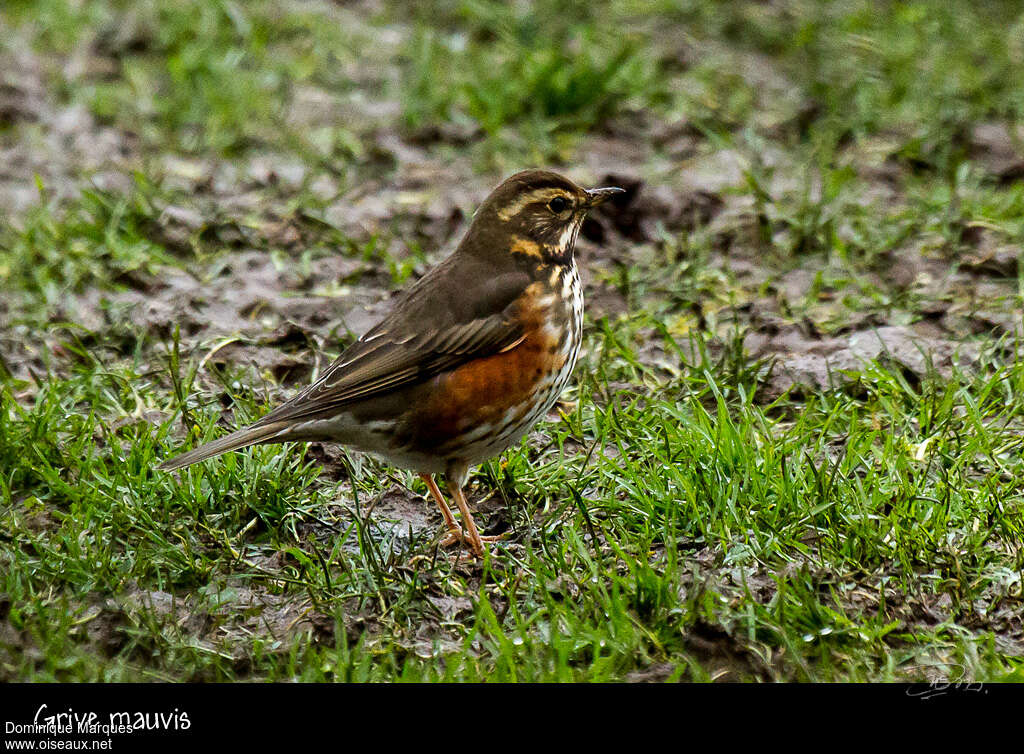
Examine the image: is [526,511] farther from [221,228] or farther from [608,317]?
[221,228]

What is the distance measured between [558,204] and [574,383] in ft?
3.70

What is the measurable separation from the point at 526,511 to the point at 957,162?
169 inches

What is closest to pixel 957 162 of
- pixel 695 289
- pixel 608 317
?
pixel 695 289

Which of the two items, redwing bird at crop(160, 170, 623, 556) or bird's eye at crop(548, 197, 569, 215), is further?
bird's eye at crop(548, 197, 569, 215)

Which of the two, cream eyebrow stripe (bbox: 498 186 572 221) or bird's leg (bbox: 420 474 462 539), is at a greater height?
cream eyebrow stripe (bbox: 498 186 572 221)

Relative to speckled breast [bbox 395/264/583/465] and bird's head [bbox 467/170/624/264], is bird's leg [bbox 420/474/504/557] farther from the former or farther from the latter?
bird's head [bbox 467/170/624/264]

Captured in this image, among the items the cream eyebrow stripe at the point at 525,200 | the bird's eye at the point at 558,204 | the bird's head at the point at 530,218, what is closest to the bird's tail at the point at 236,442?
the bird's head at the point at 530,218

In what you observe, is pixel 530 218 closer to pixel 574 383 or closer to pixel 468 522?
pixel 574 383

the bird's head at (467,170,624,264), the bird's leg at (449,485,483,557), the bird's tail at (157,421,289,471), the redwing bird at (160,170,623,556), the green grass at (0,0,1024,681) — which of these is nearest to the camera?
the green grass at (0,0,1024,681)

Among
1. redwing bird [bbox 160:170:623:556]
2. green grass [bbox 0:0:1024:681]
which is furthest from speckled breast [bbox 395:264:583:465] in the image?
green grass [bbox 0:0:1024:681]

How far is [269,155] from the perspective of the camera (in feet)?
29.9

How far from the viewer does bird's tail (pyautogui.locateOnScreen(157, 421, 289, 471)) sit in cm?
524

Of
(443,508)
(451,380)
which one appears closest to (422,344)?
(451,380)

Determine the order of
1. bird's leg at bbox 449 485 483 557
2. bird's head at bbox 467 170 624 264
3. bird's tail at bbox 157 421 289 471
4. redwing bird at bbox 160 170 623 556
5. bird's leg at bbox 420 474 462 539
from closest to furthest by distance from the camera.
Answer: bird's tail at bbox 157 421 289 471 → redwing bird at bbox 160 170 623 556 → bird's leg at bbox 449 485 483 557 → bird's leg at bbox 420 474 462 539 → bird's head at bbox 467 170 624 264
